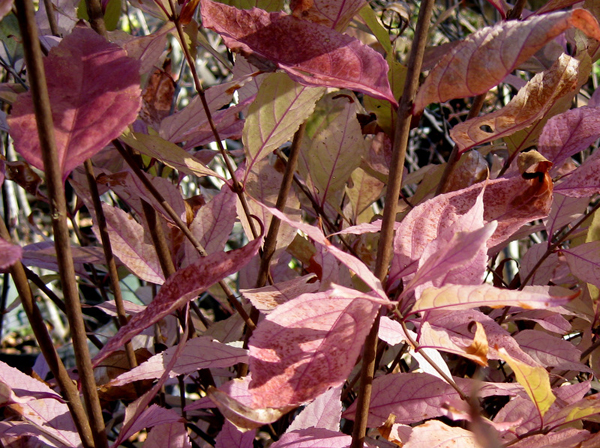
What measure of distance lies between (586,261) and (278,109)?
0.32 meters

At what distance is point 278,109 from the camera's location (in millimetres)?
429

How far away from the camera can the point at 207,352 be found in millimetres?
436

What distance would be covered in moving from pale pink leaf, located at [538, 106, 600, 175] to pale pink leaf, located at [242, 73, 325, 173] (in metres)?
0.24

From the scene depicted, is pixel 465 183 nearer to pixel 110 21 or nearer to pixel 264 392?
pixel 264 392

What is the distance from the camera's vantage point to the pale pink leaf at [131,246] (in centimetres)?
55

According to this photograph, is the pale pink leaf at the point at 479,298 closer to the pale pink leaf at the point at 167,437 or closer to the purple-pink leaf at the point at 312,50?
the purple-pink leaf at the point at 312,50

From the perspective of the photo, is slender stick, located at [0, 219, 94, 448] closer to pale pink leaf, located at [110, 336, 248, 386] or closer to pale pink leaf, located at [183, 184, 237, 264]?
pale pink leaf, located at [110, 336, 248, 386]

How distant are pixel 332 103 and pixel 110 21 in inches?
11.3

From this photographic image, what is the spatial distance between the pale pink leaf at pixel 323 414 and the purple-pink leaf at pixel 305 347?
0.14 m

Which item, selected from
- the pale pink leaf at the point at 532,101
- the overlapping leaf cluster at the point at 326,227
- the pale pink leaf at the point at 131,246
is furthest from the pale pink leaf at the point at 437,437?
the pale pink leaf at the point at 131,246

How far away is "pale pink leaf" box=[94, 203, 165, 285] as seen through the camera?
555 millimetres

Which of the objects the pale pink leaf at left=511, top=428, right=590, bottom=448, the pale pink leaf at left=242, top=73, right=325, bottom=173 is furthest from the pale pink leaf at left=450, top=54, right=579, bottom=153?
the pale pink leaf at left=511, top=428, right=590, bottom=448

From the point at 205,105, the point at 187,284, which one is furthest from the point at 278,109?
the point at 187,284

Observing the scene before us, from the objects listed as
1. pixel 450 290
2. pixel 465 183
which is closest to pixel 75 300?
pixel 450 290
